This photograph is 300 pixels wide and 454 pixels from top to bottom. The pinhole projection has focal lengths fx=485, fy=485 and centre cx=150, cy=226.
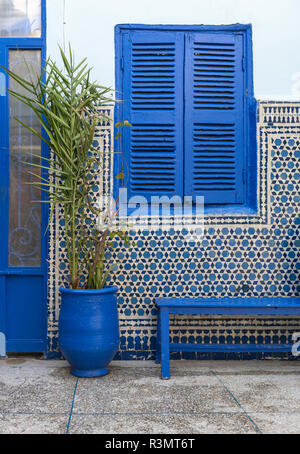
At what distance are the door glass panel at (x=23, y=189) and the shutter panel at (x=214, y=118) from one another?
1.35m

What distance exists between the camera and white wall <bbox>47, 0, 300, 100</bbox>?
13.9ft

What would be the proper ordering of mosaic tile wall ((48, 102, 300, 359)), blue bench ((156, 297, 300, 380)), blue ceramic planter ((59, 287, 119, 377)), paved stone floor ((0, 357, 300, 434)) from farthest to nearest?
mosaic tile wall ((48, 102, 300, 359))
blue bench ((156, 297, 300, 380))
blue ceramic planter ((59, 287, 119, 377))
paved stone floor ((0, 357, 300, 434))

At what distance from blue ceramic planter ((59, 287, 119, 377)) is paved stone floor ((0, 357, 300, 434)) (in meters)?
0.13

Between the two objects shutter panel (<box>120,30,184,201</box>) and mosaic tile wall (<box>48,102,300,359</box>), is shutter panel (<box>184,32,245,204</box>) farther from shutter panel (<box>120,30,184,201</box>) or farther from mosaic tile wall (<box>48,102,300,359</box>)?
mosaic tile wall (<box>48,102,300,359</box>)

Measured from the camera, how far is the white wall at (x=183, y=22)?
4.23 meters

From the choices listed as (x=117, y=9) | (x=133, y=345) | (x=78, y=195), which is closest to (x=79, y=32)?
(x=117, y=9)

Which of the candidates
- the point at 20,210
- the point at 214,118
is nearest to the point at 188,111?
the point at 214,118

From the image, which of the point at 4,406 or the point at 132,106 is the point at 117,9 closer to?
the point at 132,106

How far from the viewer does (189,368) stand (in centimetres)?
399

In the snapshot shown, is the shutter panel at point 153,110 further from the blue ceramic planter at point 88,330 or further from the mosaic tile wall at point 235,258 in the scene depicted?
the blue ceramic planter at point 88,330

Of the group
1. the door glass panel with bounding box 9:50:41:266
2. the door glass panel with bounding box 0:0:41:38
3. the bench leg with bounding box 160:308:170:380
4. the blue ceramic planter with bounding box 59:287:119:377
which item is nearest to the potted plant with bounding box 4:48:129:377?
the blue ceramic planter with bounding box 59:287:119:377

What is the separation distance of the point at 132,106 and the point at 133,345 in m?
2.08
